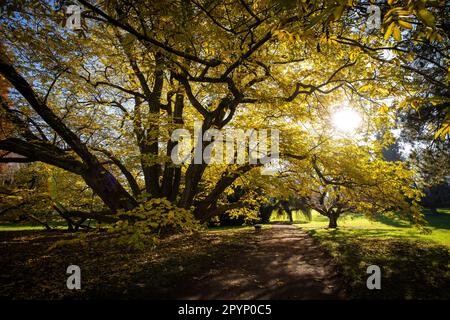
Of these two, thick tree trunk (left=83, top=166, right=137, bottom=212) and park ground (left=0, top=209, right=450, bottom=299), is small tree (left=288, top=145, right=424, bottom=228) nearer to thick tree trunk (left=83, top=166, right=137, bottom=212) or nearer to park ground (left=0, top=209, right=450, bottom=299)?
park ground (left=0, top=209, right=450, bottom=299)

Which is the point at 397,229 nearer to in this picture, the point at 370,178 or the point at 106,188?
the point at 370,178

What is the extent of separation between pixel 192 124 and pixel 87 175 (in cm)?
468

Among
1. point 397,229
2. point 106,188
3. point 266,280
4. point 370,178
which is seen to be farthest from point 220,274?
point 397,229

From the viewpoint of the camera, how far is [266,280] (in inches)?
230

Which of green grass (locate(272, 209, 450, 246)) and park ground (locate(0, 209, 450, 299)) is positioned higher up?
park ground (locate(0, 209, 450, 299))

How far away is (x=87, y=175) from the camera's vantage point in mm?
8086

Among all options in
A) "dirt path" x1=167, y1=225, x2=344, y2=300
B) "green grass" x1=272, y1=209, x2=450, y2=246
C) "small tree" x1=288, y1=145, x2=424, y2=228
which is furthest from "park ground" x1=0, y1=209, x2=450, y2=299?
"green grass" x1=272, y1=209, x2=450, y2=246

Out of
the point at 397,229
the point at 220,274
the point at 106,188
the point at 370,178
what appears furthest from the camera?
the point at 397,229

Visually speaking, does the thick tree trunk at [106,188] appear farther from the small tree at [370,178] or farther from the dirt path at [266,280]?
the small tree at [370,178]

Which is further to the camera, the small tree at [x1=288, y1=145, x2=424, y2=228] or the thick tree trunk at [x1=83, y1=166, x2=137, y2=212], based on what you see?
the small tree at [x1=288, y1=145, x2=424, y2=228]

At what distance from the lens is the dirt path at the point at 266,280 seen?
487cm

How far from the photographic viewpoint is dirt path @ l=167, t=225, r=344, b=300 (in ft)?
16.0
